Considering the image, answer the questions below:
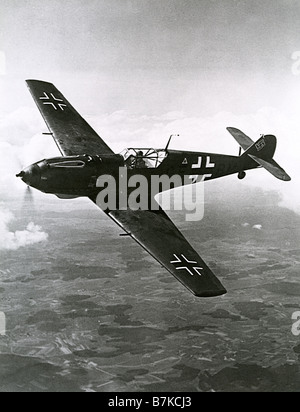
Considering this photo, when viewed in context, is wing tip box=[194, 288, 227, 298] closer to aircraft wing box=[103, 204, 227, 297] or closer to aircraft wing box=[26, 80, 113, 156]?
aircraft wing box=[103, 204, 227, 297]

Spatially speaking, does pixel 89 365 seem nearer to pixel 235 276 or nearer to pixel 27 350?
pixel 27 350

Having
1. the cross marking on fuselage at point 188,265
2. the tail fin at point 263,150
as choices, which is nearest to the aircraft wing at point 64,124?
the cross marking on fuselage at point 188,265

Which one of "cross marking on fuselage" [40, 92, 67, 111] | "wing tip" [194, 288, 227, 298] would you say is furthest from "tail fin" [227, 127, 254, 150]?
"wing tip" [194, 288, 227, 298]

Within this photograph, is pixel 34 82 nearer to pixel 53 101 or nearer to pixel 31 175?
pixel 53 101

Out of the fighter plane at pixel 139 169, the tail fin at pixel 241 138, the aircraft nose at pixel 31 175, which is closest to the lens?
the fighter plane at pixel 139 169

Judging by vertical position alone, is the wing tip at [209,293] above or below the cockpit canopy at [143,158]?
below

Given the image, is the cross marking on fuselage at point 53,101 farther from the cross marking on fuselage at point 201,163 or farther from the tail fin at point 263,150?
the tail fin at point 263,150
